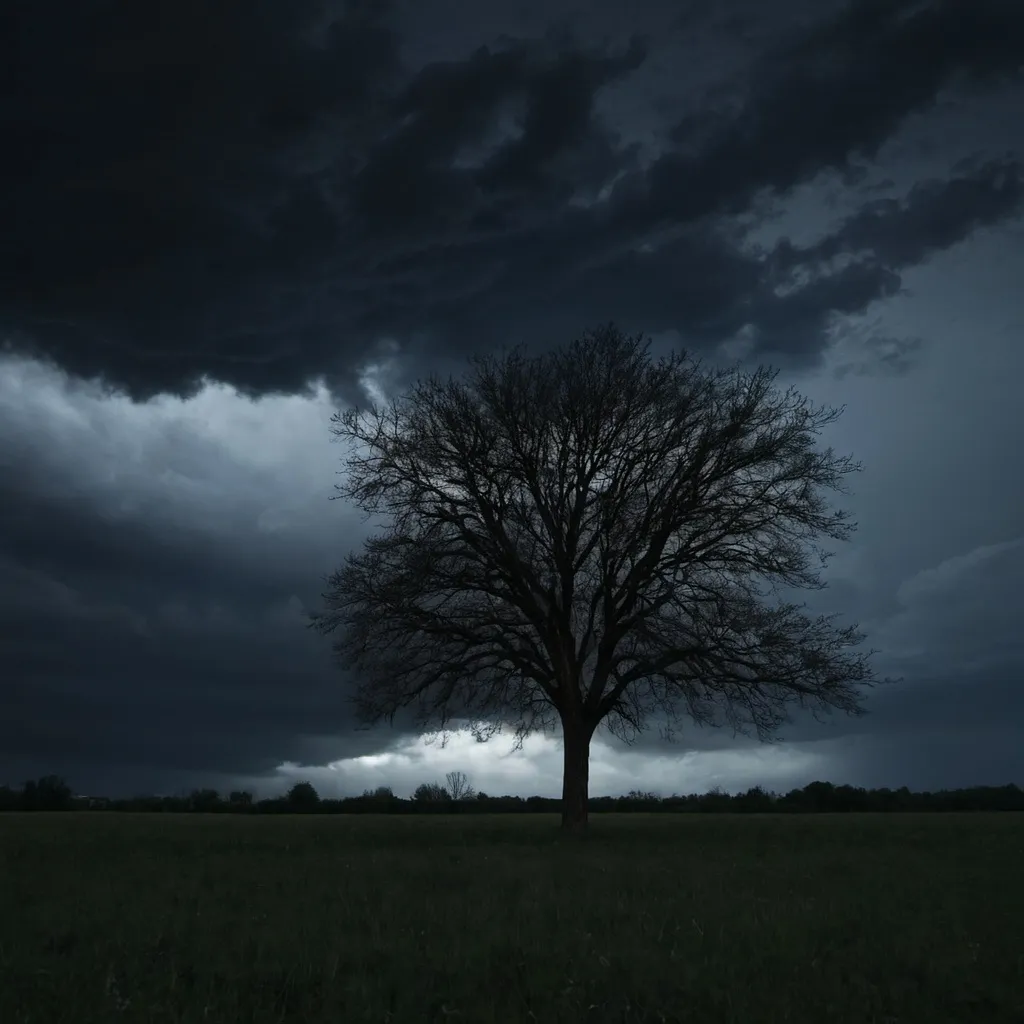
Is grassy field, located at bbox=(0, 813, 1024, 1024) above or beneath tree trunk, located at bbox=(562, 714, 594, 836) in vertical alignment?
beneath

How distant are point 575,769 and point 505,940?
741 inches

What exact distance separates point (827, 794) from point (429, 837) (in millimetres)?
41240

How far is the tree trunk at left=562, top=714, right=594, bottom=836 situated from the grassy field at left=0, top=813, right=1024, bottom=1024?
9.66 meters

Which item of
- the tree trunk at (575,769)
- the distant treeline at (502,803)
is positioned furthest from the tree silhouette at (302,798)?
the tree trunk at (575,769)

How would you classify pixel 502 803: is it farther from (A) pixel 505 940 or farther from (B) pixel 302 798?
(A) pixel 505 940

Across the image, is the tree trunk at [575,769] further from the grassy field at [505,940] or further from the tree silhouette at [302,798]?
the tree silhouette at [302,798]

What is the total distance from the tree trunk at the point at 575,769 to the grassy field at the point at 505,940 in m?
9.66

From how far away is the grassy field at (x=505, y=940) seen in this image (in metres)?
7.63

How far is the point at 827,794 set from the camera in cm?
5981

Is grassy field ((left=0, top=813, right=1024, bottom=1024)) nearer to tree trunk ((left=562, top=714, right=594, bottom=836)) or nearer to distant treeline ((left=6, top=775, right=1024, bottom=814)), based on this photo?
tree trunk ((left=562, top=714, right=594, bottom=836))

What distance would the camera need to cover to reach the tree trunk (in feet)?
90.7

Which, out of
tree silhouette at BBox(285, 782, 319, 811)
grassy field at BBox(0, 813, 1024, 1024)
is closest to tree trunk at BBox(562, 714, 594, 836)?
grassy field at BBox(0, 813, 1024, 1024)

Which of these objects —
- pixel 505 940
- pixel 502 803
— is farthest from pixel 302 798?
pixel 505 940

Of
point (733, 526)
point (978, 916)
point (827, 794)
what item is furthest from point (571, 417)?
point (827, 794)
